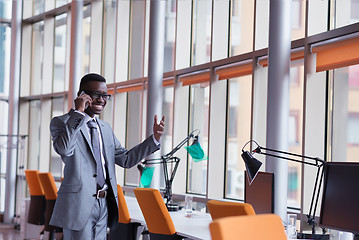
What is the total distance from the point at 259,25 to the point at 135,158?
257cm

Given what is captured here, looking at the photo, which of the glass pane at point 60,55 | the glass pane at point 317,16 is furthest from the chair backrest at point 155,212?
the glass pane at point 60,55

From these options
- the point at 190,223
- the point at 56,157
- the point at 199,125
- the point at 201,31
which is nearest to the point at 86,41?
the point at 56,157

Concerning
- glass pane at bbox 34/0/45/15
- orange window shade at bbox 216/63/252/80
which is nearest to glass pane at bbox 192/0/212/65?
orange window shade at bbox 216/63/252/80

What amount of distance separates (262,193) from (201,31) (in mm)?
3526

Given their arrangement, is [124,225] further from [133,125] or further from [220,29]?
[133,125]

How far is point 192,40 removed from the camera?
6.95m

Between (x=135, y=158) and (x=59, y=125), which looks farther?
(x=135, y=158)

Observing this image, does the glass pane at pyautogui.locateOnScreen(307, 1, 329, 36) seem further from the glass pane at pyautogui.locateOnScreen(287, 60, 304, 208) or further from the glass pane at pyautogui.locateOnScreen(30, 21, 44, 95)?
the glass pane at pyautogui.locateOnScreen(30, 21, 44, 95)

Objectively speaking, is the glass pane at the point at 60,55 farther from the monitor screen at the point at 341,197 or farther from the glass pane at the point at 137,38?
the monitor screen at the point at 341,197

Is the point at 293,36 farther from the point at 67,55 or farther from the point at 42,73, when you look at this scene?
the point at 42,73

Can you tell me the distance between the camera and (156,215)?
4082 mm

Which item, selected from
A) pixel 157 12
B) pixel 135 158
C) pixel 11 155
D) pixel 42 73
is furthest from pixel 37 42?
pixel 135 158

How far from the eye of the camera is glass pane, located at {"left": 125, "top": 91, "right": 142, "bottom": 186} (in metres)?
8.11

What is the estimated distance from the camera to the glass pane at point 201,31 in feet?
22.0
